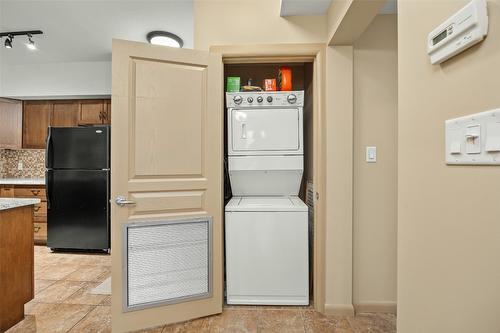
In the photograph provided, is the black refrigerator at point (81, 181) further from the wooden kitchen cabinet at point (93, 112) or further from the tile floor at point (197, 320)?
the tile floor at point (197, 320)

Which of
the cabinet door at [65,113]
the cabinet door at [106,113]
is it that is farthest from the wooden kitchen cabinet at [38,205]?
the cabinet door at [106,113]

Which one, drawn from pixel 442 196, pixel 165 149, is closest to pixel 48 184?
pixel 165 149

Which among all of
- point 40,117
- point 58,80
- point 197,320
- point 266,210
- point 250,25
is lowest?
point 197,320

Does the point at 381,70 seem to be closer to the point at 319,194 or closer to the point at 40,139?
the point at 319,194

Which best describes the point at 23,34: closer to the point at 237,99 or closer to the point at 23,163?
the point at 23,163

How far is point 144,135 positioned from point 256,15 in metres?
1.23

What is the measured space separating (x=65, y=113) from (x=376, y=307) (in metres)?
4.40

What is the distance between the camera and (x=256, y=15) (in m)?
1.91

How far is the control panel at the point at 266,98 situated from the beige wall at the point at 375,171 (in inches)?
18.7

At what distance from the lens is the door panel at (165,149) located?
1.62 m

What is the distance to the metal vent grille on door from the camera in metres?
1.65

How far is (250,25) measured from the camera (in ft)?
6.26

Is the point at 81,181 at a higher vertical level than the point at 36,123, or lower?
lower

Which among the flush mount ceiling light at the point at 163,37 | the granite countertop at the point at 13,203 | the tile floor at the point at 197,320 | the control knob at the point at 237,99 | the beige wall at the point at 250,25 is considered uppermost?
the flush mount ceiling light at the point at 163,37
